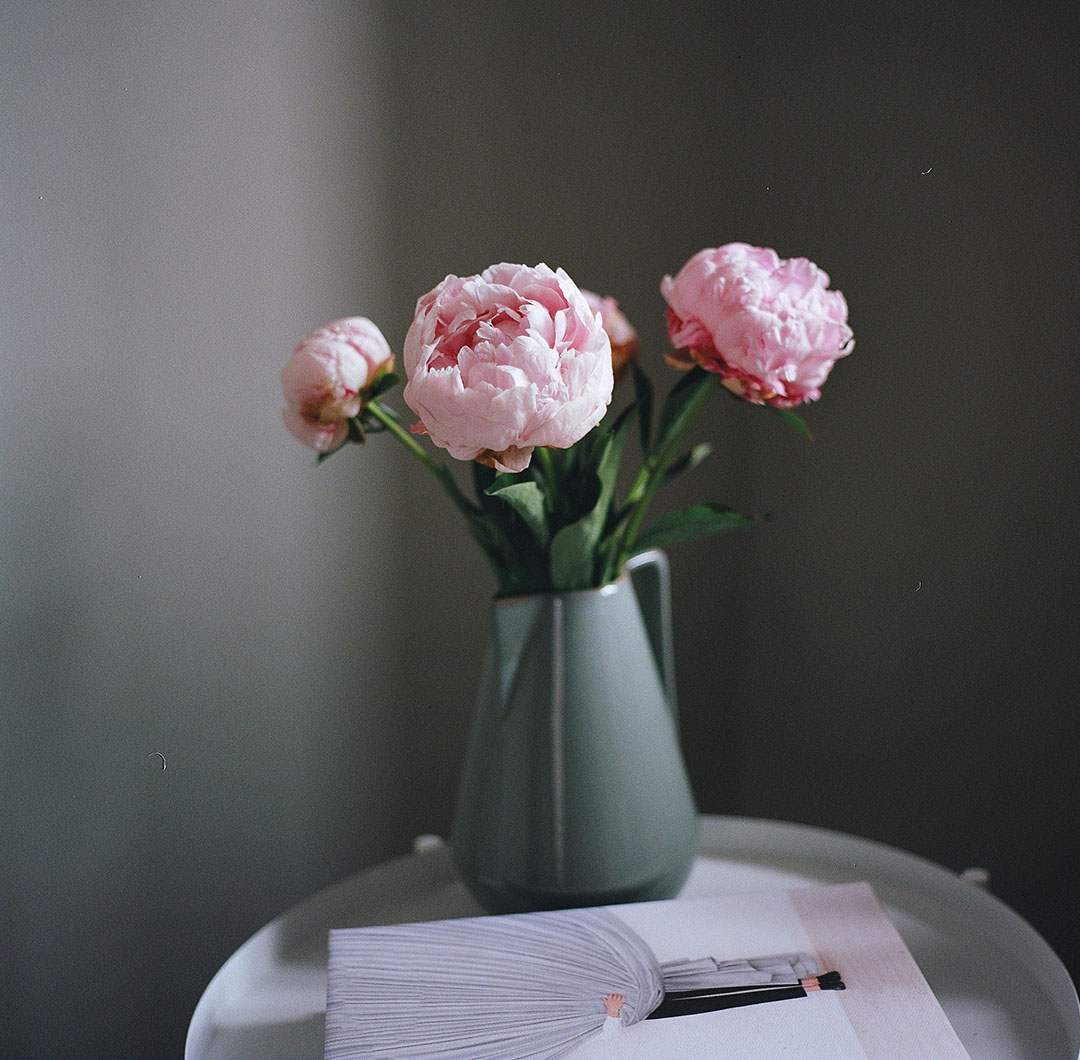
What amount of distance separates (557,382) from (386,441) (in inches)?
17.0

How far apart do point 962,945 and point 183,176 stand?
2.56ft

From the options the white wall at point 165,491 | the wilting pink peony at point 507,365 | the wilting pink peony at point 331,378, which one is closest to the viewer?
the wilting pink peony at point 507,365

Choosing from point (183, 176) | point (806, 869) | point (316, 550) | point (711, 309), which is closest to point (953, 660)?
point (806, 869)

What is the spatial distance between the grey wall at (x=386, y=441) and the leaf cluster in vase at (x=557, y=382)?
0.68 feet

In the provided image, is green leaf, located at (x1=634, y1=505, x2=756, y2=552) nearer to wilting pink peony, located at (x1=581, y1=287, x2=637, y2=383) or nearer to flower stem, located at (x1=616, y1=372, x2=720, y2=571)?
flower stem, located at (x1=616, y1=372, x2=720, y2=571)

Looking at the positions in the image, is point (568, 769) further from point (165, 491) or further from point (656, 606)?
point (165, 491)

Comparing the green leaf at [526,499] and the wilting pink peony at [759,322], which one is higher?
the wilting pink peony at [759,322]

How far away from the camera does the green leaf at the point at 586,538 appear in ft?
2.17

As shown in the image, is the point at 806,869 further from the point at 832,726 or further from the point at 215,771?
the point at 215,771

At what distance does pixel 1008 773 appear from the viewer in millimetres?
906

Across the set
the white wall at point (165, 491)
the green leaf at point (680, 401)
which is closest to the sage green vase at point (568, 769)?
the green leaf at point (680, 401)

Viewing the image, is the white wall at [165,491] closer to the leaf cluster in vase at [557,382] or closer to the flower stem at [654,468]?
the leaf cluster in vase at [557,382]

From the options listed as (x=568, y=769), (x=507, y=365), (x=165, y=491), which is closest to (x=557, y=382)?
(x=507, y=365)

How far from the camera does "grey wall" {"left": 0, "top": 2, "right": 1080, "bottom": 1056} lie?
77 centimetres
